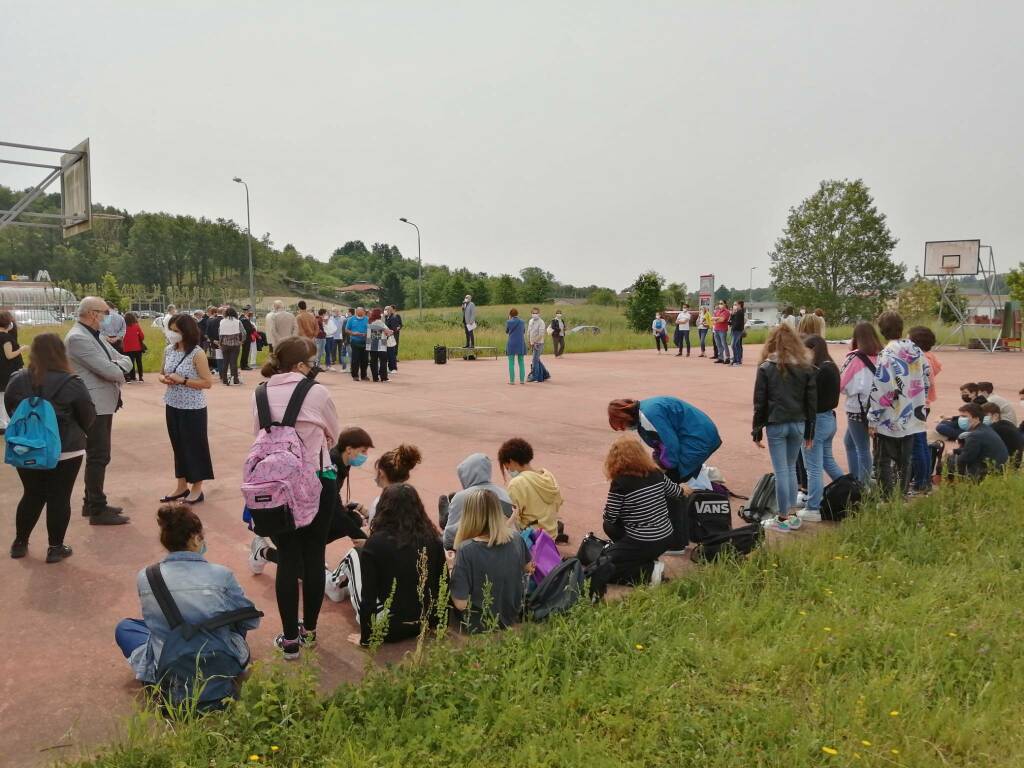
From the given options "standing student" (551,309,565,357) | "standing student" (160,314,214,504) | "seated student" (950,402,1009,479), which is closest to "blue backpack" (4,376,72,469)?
"standing student" (160,314,214,504)

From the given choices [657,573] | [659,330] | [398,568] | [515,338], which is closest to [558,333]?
[659,330]

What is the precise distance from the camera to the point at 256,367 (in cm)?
1944

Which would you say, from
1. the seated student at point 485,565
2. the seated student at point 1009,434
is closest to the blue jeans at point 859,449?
the seated student at point 1009,434

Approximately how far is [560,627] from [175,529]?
2.02 meters

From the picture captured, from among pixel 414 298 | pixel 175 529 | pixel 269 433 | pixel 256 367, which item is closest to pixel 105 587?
pixel 175 529

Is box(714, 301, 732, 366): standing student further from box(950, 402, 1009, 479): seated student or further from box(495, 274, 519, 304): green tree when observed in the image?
box(495, 274, 519, 304): green tree

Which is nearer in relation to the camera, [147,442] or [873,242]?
[147,442]

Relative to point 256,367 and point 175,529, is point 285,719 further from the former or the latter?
point 256,367

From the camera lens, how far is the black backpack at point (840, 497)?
244 inches

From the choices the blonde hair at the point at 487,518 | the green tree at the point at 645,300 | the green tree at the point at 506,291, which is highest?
the green tree at the point at 506,291

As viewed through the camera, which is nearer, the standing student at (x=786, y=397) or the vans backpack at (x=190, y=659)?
the vans backpack at (x=190, y=659)

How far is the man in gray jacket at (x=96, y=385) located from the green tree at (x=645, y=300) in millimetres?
33882

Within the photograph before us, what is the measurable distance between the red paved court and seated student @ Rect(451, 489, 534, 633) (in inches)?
19.6

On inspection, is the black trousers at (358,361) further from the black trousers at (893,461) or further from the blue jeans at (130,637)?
the blue jeans at (130,637)
